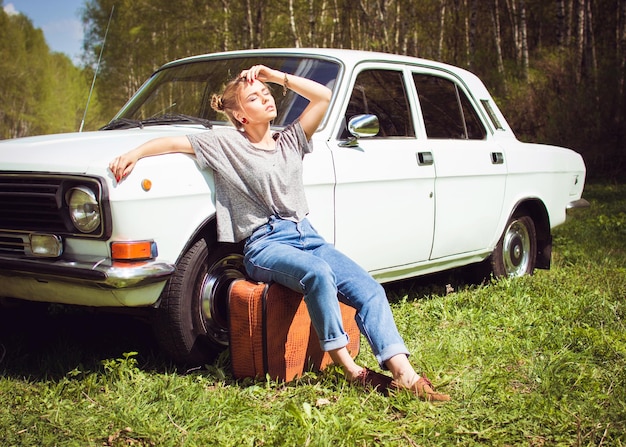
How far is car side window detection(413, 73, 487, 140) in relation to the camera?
17.0 ft

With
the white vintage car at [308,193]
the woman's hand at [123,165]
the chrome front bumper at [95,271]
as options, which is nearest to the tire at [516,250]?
the white vintage car at [308,193]

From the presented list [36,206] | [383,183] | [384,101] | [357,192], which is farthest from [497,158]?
[36,206]

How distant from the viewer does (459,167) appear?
5.19 m

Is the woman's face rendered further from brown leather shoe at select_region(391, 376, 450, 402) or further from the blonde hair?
brown leather shoe at select_region(391, 376, 450, 402)

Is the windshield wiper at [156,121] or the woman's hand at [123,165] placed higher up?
the windshield wiper at [156,121]

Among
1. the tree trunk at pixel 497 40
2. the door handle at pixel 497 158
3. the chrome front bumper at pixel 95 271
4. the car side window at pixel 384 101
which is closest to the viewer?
the chrome front bumper at pixel 95 271

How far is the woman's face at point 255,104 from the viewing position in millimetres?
3840

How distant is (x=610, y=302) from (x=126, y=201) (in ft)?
11.5

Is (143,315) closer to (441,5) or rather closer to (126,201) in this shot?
(126,201)

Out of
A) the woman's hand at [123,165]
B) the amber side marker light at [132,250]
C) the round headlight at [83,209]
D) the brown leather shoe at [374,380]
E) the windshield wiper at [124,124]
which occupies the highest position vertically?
the windshield wiper at [124,124]

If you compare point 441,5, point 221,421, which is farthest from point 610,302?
point 441,5

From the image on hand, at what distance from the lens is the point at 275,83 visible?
4402mm

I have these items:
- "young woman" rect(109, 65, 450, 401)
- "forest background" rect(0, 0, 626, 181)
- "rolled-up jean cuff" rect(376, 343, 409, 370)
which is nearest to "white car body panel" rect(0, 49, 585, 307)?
"young woman" rect(109, 65, 450, 401)

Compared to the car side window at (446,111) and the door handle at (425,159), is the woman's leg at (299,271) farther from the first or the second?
the car side window at (446,111)
